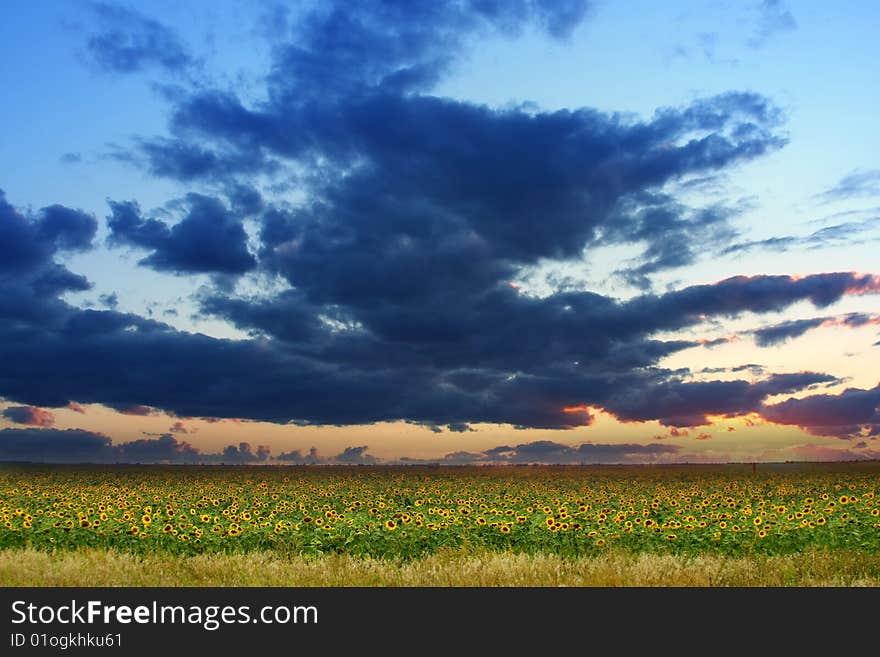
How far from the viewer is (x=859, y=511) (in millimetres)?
21641

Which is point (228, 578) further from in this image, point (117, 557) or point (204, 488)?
point (204, 488)

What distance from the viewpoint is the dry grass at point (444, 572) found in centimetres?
1321

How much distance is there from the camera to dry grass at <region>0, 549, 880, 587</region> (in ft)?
43.3

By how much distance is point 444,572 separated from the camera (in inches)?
540

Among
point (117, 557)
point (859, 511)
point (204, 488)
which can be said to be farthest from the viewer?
point (204, 488)
